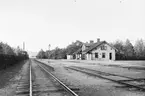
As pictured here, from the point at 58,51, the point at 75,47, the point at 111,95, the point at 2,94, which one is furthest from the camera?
A: the point at 58,51

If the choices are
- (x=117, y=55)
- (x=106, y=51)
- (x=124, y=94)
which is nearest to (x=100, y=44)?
(x=106, y=51)

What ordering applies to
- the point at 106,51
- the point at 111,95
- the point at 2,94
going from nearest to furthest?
the point at 111,95
the point at 2,94
the point at 106,51

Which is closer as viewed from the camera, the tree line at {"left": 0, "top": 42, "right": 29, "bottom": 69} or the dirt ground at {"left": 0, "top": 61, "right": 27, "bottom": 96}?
the dirt ground at {"left": 0, "top": 61, "right": 27, "bottom": 96}

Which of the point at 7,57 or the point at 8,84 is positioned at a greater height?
the point at 7,57

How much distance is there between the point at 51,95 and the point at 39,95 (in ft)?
1.71

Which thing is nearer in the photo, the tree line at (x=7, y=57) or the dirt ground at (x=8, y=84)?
the dirt ground at (x=8, y=84)

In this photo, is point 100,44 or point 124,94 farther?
point 100,44

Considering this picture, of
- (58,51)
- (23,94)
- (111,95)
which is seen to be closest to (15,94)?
(23,94)

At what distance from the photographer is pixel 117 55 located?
67688 mm

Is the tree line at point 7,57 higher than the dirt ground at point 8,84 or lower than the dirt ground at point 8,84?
higher

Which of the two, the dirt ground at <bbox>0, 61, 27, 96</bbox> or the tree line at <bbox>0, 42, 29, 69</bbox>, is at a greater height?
the tree line at <bbox>0, 42, 29, 69</bbox>

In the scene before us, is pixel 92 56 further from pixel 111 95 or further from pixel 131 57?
pixel 111 95

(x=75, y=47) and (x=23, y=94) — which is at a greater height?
(x=75, y=47)

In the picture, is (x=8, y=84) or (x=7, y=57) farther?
(x=7, y=57)
